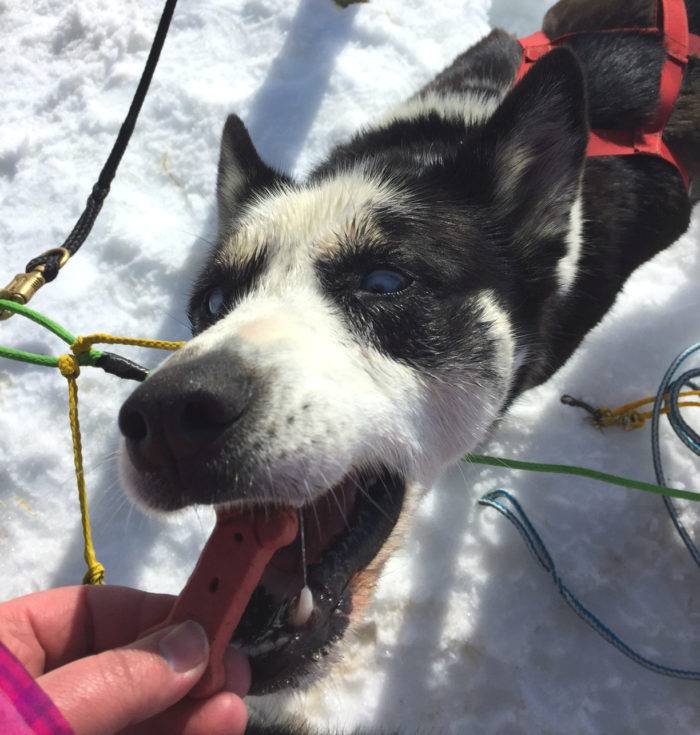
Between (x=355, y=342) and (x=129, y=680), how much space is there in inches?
35.9

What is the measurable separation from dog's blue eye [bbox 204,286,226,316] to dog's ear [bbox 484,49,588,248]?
3.07 ft

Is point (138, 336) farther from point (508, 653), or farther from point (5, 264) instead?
point (508, 653)

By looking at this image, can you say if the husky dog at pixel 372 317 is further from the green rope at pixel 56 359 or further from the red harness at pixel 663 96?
the green rope at pixel 56 359

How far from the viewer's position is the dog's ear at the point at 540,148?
195 cm

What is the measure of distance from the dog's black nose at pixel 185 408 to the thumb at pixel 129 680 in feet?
1.19

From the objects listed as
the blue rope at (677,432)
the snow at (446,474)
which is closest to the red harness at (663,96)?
the blue rope at (677,432)

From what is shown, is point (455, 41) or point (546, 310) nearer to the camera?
point (546, 310)

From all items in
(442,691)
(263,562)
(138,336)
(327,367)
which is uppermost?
(327,367)

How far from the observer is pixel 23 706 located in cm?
103

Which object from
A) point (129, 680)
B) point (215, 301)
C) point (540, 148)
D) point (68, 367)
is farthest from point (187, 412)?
point (540, 148)

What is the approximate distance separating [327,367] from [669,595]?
2.07 m

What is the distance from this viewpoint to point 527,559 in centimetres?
278

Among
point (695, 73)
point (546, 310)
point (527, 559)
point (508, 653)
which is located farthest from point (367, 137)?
point (508, 653)

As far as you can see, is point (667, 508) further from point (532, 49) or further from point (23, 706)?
point (23, 706)
